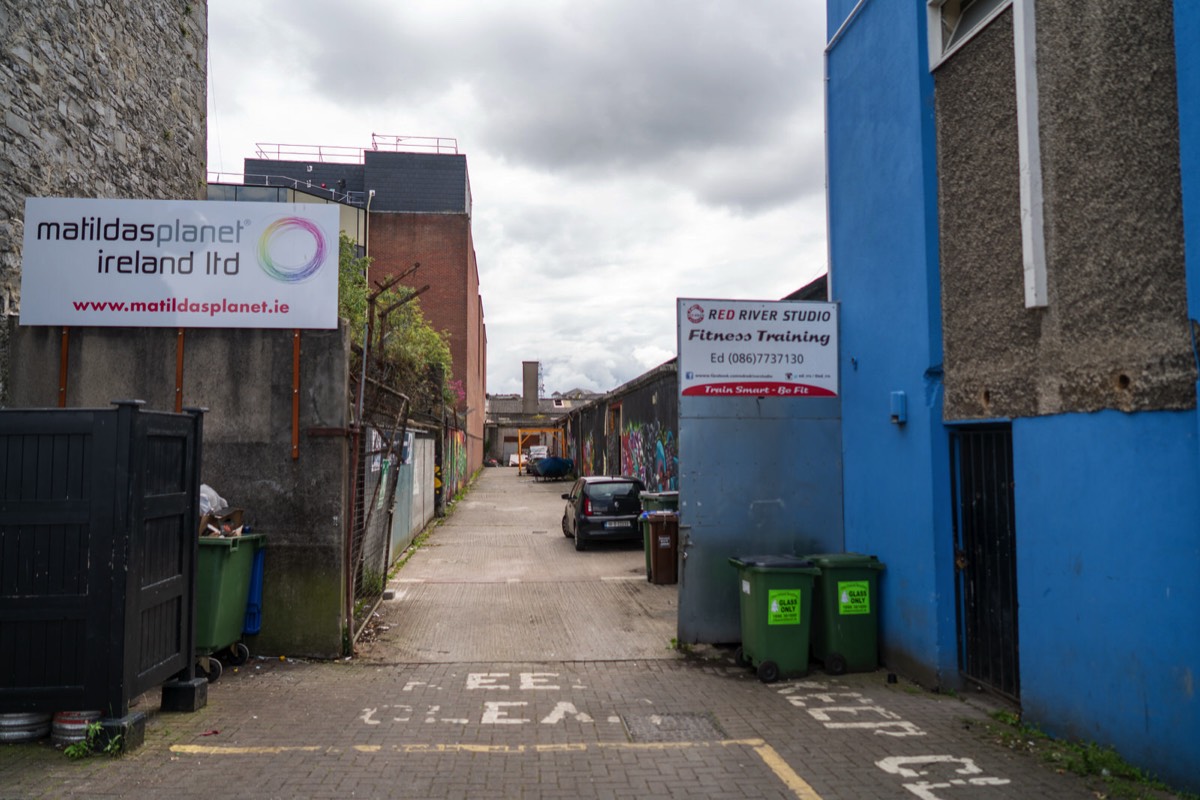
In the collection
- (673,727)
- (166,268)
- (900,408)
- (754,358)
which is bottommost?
(673,727)

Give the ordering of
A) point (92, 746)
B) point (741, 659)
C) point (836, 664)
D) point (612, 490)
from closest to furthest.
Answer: point (92, 746) → point (836, 664) → point (741, 659) → point (612, 490)

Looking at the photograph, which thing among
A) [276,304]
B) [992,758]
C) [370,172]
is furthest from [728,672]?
[370,172]

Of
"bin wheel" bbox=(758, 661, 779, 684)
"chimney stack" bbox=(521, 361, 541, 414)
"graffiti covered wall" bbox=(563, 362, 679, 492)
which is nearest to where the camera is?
"bin wheel" bbox=(758, 661, 779, 684)

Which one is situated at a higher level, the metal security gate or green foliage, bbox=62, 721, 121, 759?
the metal security gate

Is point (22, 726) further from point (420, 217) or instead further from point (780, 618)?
point (420, 217)

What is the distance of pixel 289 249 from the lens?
823 centimetres

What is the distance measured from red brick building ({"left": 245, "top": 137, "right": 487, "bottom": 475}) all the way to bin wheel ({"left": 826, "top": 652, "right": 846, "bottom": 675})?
33.0 metres

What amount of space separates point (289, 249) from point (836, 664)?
6.46 meters

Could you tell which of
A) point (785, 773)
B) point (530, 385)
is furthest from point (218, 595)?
point (530, 385)

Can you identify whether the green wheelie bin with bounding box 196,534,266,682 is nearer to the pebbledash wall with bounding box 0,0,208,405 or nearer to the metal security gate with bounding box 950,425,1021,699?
the pebbledash wall with bounding box 0,0,208,405

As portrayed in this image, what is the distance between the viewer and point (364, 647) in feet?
27.9

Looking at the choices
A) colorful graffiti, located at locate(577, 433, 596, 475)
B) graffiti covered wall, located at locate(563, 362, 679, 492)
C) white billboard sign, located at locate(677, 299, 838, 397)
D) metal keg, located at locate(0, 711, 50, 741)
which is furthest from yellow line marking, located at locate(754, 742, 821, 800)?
colorful graffiti, located at locate(577, 433, 596, 475)

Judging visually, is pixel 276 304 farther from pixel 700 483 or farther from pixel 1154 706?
pixel 1154 706

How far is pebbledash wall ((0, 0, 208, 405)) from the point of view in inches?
350
